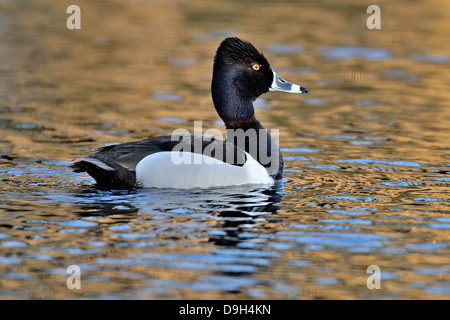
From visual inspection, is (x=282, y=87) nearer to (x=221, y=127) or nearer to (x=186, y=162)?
(x=186, y=162)

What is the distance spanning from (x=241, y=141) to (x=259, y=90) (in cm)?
75

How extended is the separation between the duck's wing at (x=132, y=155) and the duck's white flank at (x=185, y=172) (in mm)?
58

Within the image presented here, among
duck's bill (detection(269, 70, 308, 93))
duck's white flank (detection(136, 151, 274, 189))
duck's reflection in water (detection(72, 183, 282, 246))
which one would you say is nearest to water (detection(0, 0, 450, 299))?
duck's reflection in water (detection(72, 183, 282, 246))

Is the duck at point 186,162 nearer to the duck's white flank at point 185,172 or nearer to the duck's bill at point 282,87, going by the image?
the duck's white flank at point 185,172

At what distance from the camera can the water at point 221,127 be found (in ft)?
22.5

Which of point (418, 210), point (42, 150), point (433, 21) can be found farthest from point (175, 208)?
point (433, 21)

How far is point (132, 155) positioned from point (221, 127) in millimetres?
3892

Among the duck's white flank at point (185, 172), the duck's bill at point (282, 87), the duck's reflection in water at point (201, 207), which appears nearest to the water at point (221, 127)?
the duck's reflection in water at point (201, 207)

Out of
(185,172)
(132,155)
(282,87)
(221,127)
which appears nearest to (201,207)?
(185,172)

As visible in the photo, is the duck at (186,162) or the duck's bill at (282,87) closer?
the duck at (186,162)

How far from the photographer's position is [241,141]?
33.3 feet

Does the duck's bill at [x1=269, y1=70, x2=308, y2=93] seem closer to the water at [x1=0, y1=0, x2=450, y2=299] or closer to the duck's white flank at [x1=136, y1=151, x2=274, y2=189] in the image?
the water at [x1=0, y1=0, x2=450, y2=299]

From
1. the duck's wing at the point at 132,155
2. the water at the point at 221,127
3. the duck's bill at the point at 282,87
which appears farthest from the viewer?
the duck's bill at the point at 282,87

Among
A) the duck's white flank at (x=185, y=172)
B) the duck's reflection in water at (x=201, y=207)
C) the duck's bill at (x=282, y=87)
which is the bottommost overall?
the duck's reflection in water at (x=201, y=207)
